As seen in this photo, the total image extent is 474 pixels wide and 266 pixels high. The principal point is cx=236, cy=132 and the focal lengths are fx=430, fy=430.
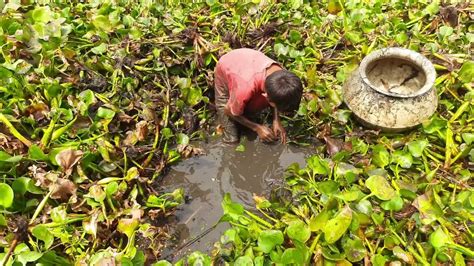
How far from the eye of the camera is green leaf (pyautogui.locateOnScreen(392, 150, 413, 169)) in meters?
2.46

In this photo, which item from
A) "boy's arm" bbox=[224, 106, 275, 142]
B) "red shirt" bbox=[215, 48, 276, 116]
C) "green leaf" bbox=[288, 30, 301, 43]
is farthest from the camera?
"green leaf" bbox=[288, 30, 301, 43]

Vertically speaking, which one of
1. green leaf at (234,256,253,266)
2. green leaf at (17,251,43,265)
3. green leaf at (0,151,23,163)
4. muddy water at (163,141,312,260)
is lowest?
muddy water at (163,141,312,260)

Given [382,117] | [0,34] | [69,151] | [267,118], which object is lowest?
[267,118]

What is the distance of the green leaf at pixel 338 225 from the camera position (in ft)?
6.23

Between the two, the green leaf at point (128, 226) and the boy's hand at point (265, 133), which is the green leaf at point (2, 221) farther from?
the boy's hand at point (265, 133)

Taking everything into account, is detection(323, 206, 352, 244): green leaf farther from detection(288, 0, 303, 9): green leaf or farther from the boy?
detection(288, 0, 303, 9): green leaf

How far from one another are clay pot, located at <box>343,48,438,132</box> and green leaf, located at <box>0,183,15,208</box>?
79.3 inches

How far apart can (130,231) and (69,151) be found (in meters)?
0.55

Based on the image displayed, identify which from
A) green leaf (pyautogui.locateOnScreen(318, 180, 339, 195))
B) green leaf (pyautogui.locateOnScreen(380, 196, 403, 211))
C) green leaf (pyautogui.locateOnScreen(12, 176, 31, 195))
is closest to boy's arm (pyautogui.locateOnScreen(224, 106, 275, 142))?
green leaf (pyautogui.locateOnScreen(318, 180, 339, 195))

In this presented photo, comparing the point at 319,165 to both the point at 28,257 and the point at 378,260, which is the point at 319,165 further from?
the point at 28,257

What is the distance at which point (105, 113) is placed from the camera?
2.64m

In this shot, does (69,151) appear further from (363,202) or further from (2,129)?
(363,202)

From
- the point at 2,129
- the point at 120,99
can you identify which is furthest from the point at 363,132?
the point at 2,129

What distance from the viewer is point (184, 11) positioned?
3.62 meters
